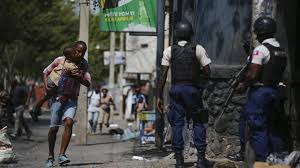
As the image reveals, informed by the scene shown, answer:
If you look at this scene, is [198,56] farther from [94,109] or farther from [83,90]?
[94,109]

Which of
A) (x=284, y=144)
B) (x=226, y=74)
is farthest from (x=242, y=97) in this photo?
(x=284, y=144)

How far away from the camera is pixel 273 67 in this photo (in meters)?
8.03

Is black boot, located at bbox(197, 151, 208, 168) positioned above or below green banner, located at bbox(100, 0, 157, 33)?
below

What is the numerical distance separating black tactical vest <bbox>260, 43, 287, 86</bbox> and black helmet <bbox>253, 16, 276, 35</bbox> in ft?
0.49

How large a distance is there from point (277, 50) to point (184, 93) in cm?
140

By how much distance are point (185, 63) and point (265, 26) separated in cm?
126

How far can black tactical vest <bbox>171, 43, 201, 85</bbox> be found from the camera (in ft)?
29.3

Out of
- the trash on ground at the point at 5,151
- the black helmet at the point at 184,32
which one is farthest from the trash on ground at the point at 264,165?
the trash on ground at the point at 5,151

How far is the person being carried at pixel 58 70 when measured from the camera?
1073 centimetres

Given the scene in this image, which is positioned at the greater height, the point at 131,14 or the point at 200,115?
the point at 131,14

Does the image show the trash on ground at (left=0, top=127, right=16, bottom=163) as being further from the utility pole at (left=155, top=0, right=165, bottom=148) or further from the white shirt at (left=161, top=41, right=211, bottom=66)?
the utility pole at (left=155, top=0, right=165, bottom=148)

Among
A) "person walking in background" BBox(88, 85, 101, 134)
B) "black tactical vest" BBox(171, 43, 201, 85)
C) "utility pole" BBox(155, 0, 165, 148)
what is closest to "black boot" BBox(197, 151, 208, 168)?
"black tactical vest" BBox(171, 43, 201, 85)

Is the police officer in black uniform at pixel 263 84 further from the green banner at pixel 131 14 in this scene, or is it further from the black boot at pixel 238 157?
the green banner at pixel 131 14

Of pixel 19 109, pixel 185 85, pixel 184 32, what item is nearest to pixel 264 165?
pixel 185 85
